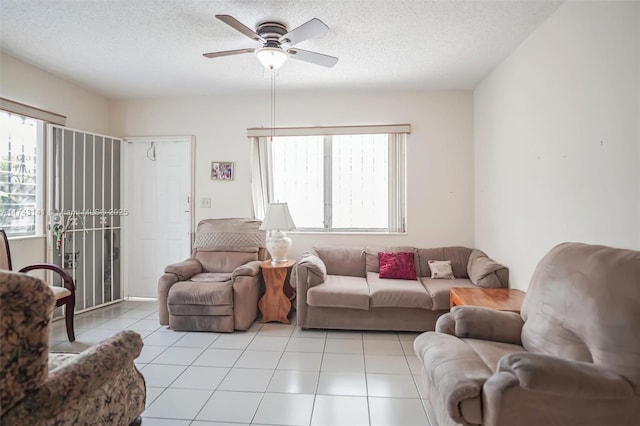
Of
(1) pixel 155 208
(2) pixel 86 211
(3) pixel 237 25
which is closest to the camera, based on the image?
(3) pixel 237 25

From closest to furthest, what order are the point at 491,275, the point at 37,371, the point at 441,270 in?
1. the point at 37,371
2. the point at 491,275
3. the point at 441,270

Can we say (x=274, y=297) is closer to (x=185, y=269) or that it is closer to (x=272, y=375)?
(x=185, y=269)

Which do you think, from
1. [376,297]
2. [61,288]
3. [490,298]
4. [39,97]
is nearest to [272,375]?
[376,297]

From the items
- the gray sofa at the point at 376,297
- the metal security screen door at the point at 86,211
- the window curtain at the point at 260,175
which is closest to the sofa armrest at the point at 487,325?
the gray sofa at the point at 376,297

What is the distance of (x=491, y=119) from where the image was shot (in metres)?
3.48

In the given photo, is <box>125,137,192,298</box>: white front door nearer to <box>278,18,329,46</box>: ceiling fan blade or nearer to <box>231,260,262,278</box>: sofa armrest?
<box>231,260,262,278</box>: sofa armrest

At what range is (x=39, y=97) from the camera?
3.39m

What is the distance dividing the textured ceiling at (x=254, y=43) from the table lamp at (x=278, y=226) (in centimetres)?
146

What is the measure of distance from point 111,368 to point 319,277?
209cm

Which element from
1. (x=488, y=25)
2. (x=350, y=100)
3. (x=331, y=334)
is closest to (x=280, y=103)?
(x=350, y=100)

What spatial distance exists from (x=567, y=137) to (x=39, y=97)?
4.76m

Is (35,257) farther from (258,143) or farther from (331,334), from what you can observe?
(331,334)

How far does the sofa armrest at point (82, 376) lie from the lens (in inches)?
43.1

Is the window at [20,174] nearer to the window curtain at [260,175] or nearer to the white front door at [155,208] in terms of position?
the white front door at [155,208]
